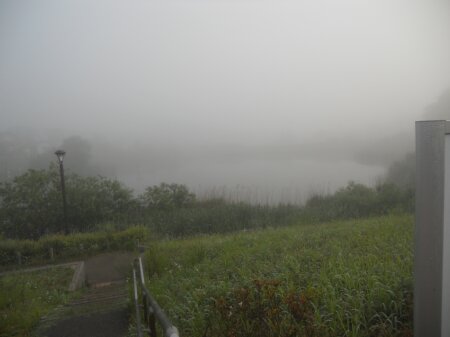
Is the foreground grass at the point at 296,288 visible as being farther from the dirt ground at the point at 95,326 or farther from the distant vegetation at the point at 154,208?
the distant vegetation at the point at 154,208

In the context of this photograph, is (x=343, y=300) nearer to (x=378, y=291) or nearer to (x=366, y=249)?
(x=378, y=291)

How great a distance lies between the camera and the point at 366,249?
16.7ft

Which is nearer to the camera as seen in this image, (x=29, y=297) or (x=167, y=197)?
(x=29, y=297)

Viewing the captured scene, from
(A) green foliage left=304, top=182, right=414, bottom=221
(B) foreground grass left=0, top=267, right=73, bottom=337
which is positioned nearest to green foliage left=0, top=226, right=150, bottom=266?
(B) foreground grass left=0, top=267, right=73, bottom=337

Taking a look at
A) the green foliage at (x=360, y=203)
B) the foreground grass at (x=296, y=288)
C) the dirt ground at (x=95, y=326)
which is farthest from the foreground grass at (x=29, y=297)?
the green foliage at (x=360, y=203)

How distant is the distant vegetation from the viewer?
12062 mm

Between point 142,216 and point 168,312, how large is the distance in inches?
395

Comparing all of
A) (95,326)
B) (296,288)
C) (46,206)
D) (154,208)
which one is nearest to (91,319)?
(95,326)

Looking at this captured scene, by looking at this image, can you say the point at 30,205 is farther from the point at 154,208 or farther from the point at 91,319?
the point at 91,319

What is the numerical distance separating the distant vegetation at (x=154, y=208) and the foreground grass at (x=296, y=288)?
568 cm

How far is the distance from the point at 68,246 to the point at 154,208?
14.3ft

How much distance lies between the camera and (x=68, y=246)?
10.3 meters

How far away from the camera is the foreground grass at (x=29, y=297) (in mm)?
4516

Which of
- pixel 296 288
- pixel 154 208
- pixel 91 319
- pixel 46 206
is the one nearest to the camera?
pixel 296 288
